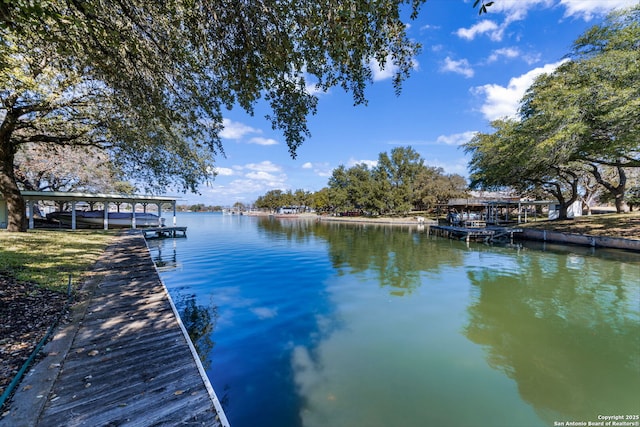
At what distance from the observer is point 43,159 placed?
19.4 metres

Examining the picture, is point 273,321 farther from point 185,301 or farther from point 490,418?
point 490,418

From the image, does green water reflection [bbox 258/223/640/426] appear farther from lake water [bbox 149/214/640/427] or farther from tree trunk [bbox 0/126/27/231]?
tree trunk [bbox 0/126/27/231]

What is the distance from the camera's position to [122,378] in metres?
2.88

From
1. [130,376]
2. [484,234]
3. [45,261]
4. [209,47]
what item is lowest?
[130,376]

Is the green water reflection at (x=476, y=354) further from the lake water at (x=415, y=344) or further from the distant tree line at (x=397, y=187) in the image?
the distant tree line at (x=397, y=187)

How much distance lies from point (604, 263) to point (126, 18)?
19095 millimetres

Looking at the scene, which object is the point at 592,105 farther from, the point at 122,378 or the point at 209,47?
the point at 122,378

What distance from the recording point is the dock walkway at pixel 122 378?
7.73 feet

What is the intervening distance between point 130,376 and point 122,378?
71mm

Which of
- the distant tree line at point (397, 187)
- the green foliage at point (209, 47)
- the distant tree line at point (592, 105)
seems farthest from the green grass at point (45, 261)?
the distant tree line at point (397, 187)

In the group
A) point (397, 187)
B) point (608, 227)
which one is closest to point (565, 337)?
point (608, 227)

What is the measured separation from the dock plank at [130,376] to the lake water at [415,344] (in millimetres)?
1031

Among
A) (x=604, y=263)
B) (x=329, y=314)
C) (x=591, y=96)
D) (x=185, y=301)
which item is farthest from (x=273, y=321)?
(x=591, y=96)

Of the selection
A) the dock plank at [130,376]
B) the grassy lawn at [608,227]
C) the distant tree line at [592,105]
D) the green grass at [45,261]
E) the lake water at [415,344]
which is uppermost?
the distant tree line at [592,105]
